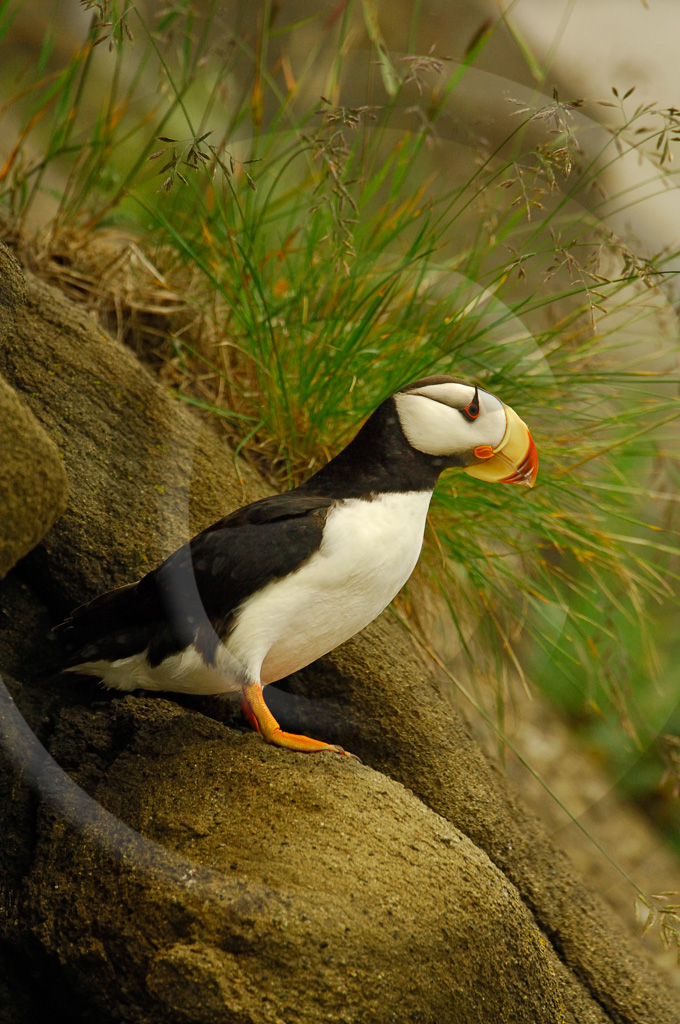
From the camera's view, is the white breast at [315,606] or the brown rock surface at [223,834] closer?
the brown rock surface at [223,834]

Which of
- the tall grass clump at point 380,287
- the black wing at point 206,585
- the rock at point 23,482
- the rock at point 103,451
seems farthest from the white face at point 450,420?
the rock at point 23,482

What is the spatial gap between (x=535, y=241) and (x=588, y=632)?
1352 mm

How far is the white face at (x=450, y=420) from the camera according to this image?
1539 mm

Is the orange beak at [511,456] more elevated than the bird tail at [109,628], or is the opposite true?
the orange beak at [511,456]

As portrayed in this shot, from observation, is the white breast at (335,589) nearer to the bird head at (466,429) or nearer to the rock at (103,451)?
the bird head at (466,429)

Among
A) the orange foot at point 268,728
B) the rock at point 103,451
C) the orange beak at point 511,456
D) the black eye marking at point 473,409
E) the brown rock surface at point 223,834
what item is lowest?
the brown rock surface at point 223,834

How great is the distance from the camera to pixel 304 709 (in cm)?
186

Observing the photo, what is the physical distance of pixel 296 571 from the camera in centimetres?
146

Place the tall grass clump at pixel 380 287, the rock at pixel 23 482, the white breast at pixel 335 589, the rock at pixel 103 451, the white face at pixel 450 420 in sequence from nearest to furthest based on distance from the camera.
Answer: the rock at pixel 23 482 → the white breast at pixel 335 589 → the white face at pixel 450 420 → the rock at pixel 103 451 → the tall grass clump at pixel 380 287

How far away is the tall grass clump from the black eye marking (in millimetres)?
501

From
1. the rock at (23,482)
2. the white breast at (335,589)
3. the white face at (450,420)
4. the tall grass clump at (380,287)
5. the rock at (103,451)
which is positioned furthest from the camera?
the tall grass clump at (380,287)

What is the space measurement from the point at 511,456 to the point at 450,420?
0.46 ft

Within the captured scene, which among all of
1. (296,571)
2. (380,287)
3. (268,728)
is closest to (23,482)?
(296,571)

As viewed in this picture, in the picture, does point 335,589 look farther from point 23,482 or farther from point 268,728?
point 23,482
